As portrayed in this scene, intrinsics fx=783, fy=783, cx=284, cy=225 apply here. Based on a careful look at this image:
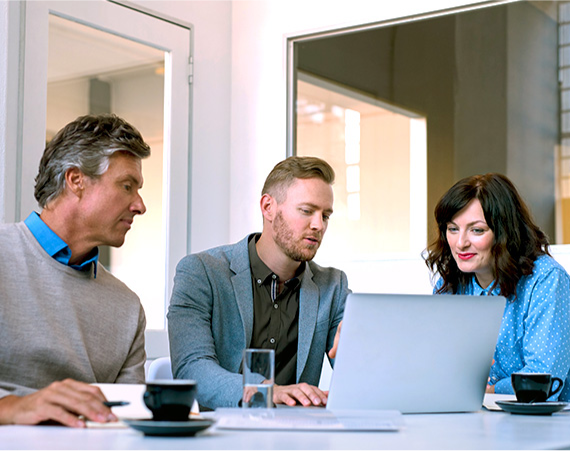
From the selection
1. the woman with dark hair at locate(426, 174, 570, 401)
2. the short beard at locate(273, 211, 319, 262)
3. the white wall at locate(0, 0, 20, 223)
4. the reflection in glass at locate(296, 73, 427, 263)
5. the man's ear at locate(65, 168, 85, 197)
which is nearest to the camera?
the man's ear at locate(65, 168, 85, 197)

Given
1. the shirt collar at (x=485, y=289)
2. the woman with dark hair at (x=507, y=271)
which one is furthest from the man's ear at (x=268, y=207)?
the shirt collar at (x=485, y=289)

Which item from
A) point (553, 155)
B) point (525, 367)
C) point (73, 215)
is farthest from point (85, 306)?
point (553, 155)

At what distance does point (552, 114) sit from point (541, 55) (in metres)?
0.26

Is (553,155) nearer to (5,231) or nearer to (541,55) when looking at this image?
(541,55)

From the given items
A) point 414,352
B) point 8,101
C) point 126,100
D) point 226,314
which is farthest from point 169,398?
point 126,100

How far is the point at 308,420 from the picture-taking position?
1.28m

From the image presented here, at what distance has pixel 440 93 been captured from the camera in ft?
11.5

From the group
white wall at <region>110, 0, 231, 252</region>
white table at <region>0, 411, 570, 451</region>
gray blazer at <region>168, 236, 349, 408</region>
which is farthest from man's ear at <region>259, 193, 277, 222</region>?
white table at <region>0, 411, 570, 451</region>

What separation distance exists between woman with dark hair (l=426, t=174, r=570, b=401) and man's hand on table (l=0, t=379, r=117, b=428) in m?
1.33

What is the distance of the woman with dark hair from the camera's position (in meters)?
2.31

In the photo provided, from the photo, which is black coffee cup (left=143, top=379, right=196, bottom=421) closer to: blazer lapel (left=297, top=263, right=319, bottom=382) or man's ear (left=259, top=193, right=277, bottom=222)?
blazer lapel (left=297, top=263, right=319, bottom=382)

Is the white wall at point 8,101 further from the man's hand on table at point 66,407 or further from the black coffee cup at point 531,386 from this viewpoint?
the black coffee cup at point 531,386

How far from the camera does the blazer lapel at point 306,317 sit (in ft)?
7.75

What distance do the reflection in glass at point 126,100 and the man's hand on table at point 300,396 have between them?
1754mm
